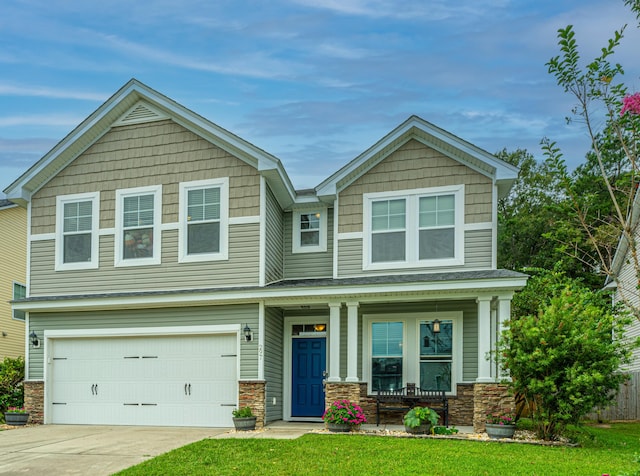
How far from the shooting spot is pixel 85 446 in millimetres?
11102

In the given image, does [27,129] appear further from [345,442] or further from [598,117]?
[598,117]

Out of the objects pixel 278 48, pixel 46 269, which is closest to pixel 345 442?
pixel 46 269

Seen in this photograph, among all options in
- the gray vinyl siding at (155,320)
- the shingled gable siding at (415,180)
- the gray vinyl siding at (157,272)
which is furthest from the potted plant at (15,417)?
the shingled gable siding at (415,180)

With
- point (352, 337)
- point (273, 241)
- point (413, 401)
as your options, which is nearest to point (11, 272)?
point (273, 241)

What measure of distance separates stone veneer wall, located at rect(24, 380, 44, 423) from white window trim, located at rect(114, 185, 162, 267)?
3.50 m

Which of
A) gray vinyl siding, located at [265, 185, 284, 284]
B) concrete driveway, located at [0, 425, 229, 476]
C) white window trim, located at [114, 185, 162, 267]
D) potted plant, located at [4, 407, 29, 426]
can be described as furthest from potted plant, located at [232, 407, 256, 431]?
potted plant, located at [4, 407, 29, 426]

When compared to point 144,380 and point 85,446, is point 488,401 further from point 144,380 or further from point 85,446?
point 144,380

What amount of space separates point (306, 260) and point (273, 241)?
3.72 ft

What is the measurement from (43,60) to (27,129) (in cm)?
497

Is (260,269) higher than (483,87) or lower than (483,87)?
lower

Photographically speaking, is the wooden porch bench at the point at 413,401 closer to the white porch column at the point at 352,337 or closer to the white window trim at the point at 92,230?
the white porch column at the point at 352,337

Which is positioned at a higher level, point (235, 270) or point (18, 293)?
point (235, 270)

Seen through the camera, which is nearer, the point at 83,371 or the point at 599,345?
the point at 599,345

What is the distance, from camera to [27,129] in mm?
21078
